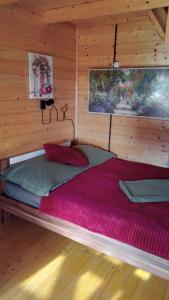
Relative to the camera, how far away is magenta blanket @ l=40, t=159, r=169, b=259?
1657mm

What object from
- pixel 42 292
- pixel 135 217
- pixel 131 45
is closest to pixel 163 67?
pixel 131 45

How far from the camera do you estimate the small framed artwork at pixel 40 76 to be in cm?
274

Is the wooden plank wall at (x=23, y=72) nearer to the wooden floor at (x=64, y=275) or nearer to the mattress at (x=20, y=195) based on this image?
the mattress at (x=20, y=195)

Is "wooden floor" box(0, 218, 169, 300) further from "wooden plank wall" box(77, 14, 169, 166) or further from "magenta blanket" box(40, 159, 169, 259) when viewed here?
"wooden plank wall" box(77, 14, 169, 166)

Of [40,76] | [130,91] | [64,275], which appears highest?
[40,76]

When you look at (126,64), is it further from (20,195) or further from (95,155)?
(20,195)

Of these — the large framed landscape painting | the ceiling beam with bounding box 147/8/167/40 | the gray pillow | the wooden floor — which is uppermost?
the ceiling beam with bounding box 147/8/167/40

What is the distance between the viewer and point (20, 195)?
92.6 inches

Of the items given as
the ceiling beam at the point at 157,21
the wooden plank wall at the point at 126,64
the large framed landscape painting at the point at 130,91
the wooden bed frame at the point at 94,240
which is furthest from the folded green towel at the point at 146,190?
the ceiling beam at the point at 157,21

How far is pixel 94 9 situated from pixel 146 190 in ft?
6.12

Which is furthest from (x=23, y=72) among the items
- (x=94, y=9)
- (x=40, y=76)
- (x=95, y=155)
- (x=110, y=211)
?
(x=110, y=211)

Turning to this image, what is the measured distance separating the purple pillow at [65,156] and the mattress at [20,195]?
0.52 metres

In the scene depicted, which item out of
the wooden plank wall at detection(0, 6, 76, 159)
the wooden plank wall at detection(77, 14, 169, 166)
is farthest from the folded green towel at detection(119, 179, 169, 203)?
the wooden plank wall at detection(0, 6, 76, 159)

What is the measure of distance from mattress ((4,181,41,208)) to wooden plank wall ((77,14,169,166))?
5.05ft
